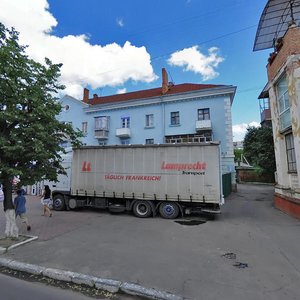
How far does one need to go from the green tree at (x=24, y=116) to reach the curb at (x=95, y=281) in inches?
103

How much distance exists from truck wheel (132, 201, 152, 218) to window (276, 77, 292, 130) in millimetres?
8054

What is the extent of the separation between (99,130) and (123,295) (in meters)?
24.3

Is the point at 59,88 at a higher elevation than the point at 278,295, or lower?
higher

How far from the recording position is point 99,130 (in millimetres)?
27516

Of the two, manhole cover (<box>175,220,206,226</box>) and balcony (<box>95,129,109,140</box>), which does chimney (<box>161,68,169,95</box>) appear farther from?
manhole cover (<box>175,220,206,226</box>)

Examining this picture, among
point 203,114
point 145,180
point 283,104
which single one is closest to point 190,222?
point 145,180

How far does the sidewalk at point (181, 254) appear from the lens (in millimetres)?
4574

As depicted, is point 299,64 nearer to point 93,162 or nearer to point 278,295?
point 278,295

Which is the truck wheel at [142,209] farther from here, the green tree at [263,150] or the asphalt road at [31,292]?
the green tree at [263,150]

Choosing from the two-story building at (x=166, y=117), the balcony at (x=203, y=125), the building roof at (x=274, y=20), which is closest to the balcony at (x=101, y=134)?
the two-story building at (x=166, y=117)

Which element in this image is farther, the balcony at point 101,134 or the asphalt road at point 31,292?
the balcony at point 101,134

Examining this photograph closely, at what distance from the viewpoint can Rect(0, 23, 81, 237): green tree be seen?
6.86m

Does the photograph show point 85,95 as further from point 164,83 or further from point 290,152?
point 290,152

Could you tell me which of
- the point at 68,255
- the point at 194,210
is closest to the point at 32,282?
the point at 68,255
